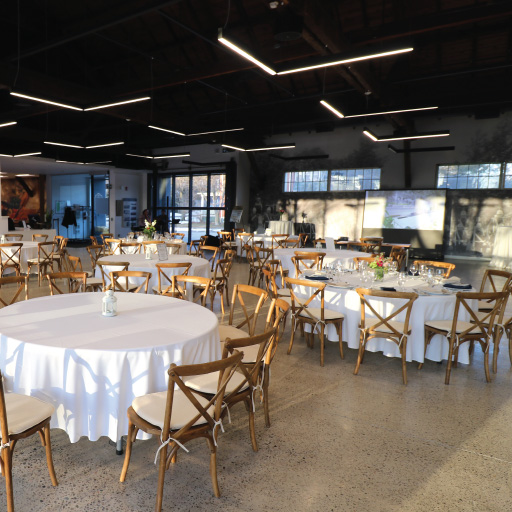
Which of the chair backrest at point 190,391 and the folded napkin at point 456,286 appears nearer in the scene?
the chair backrest at point 190,391

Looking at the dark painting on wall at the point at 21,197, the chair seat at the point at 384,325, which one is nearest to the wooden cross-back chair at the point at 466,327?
the chair seat at the point at 384,325

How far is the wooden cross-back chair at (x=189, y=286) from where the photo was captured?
405 centimetres

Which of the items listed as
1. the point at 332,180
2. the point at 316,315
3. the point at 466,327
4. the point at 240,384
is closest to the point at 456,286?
the point at 466,327

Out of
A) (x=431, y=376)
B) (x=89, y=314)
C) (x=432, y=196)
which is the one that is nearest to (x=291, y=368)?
(x=431, y=376)

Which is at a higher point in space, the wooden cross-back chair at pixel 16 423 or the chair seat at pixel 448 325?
the chair seat at pixel 448 325

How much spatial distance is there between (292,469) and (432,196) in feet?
43.5

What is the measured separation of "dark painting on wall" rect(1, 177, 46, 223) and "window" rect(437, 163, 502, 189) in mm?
19451

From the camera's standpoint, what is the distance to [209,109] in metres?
12.5

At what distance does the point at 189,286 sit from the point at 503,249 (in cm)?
1073

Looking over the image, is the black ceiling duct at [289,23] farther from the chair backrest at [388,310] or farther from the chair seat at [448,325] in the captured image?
the chair seat at [448,325]

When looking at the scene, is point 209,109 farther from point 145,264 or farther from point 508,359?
point 508,359

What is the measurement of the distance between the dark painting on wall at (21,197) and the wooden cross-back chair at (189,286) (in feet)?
59.9

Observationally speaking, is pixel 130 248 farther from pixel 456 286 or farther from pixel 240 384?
pixel 240 384

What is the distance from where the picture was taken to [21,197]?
21.0 metres
